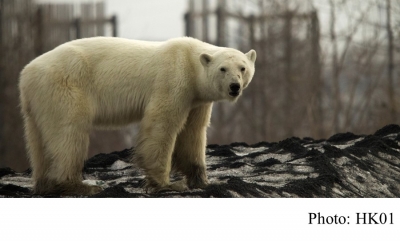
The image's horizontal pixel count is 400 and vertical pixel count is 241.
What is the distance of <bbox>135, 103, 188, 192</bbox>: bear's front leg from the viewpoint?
6.55 metres

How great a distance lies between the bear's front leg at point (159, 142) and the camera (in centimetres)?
655

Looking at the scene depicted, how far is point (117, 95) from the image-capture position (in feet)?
22.1

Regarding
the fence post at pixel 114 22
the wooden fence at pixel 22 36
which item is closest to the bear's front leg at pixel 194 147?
the wooden fence at pixel 22 36

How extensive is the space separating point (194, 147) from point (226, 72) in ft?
3.24

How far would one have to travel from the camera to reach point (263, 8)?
16969 millimetres

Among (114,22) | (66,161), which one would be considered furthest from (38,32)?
(66,161)

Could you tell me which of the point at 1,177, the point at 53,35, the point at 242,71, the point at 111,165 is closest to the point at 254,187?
the point at 242,71

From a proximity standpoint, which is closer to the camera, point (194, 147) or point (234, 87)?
point (234, 87)

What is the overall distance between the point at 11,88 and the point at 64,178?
7.49 m

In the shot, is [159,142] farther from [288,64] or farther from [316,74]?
[316,74]

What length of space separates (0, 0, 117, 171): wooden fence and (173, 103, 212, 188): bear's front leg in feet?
20.1

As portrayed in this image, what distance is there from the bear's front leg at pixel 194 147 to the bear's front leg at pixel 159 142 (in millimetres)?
383

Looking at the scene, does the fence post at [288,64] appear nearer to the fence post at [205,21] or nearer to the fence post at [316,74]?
the fence post at [316,74]

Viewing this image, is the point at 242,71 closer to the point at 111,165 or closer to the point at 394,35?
the point at 111,165
